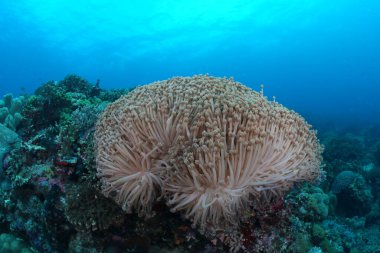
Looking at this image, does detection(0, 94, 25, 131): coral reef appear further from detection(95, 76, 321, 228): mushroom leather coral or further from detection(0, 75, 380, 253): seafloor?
detection(95, 76, 321, 228): mushroom leather coral

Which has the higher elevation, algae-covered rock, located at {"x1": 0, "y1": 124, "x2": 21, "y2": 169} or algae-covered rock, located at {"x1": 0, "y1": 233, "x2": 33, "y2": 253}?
algae-covered rock, located at {"x1": 0, "y1": 124, "x2": 21, "y2": 169}

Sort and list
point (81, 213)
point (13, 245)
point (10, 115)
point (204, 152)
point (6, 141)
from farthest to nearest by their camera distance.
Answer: point (10, 115) → point (6, 141) → point (13, 245) → point (81, 213) → point (204, 152)

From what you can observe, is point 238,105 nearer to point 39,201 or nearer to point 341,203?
point 39,201

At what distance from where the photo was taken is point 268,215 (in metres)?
3.59

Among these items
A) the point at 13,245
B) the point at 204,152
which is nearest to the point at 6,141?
the point at 13,245

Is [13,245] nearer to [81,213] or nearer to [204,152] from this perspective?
[81,213]

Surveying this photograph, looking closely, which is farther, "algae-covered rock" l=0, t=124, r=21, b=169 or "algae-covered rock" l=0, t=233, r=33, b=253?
"algae-covered rock" l=0, t=124, r=21, b=169

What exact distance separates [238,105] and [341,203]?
1132 cm

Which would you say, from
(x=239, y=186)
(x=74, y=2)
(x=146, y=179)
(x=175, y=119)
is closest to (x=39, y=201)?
(x=146, y=179)

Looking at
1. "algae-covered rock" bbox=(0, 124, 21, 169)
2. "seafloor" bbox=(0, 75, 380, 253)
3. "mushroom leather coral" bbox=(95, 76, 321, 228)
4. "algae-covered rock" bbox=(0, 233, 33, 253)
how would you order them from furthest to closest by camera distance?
"algae-covered rock" bbox=(0, 124, 21, 169) → "algae-covered rock" bbox=(0, 233, 33, 253) → "seafloor" bbox=(0, 75, 380, 253) → "mushroom leather coral" bbox=(95, 76, 321, 228)

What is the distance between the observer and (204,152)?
272 cm

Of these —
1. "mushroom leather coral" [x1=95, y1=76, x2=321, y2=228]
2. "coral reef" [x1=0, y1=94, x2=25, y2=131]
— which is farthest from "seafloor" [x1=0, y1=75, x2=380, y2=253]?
"coral reef" [x1=0, y1=94, x2=25, y2=131]

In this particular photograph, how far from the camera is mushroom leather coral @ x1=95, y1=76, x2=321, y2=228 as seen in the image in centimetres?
282

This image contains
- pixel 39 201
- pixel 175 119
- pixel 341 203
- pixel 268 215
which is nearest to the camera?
pixel 175 119
